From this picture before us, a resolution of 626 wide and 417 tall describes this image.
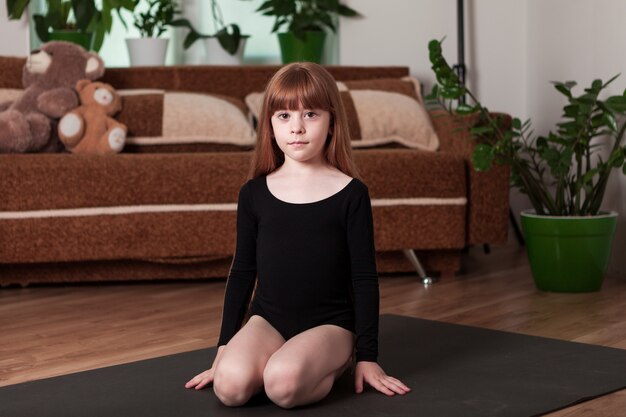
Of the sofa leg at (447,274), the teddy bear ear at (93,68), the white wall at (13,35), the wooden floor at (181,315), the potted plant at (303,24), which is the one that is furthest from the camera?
the potted plant at (303,24)

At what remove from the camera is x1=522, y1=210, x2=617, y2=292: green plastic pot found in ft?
8.39

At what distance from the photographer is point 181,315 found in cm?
235

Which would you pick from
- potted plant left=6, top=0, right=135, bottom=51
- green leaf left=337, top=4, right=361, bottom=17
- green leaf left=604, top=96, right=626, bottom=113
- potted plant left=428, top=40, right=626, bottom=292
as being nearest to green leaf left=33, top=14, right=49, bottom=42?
potted plant left=6, top=0, right=135, bottom=51

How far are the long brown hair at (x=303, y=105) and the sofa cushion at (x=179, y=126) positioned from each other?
1.20m

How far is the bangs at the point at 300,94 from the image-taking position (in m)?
1.58

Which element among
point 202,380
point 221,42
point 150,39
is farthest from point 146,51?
point 202,380

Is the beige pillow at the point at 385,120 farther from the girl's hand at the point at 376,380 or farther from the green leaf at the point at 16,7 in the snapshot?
the girl's hand at the point at 376,380

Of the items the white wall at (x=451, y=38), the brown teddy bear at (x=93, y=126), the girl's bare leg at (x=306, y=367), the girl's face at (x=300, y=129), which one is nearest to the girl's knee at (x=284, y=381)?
the girl's bare leg at (x=306, y=367)

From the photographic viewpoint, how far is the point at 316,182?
164cm

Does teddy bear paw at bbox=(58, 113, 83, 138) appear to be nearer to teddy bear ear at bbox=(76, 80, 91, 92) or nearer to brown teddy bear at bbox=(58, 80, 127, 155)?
brown teddy bear at bbox=(58, 80, 127, 155)

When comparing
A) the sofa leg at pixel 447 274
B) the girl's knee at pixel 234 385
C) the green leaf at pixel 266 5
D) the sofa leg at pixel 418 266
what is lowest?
the sofa leg at pixel 447 274

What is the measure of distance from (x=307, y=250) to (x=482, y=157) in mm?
1160

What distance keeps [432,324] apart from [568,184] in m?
0.75

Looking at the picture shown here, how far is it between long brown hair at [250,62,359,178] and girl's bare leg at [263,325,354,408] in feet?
0.97
